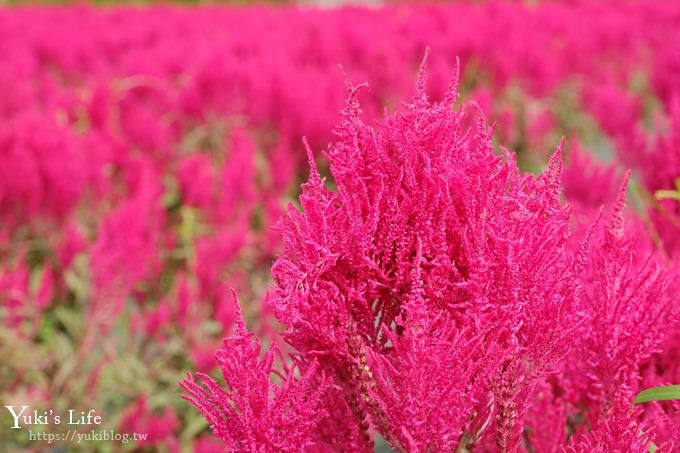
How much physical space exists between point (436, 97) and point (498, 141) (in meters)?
0.62

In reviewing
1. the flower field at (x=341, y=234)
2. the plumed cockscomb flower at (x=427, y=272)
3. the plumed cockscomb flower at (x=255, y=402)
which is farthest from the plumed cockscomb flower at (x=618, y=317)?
the plumed cockscomb flower at (x=255, y=402)

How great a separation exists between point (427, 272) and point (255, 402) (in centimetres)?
28

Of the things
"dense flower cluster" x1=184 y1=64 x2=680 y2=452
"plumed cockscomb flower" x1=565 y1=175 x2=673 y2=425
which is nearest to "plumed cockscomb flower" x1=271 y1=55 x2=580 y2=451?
"dense flower cluster" x1=184 y1=64 x2=680 y2=452

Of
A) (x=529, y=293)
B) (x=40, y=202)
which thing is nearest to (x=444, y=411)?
(x=529, y=293)

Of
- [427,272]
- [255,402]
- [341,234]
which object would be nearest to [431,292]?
[427,272]

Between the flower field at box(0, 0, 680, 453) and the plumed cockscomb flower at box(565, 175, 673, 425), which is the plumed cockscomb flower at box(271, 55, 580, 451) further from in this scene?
the plumed cockscomb flower at box(565, 175, 673, 425)

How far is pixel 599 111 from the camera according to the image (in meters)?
3.34

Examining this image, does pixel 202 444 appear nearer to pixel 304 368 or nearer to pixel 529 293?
pixel 304 368

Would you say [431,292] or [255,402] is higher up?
[431,292]

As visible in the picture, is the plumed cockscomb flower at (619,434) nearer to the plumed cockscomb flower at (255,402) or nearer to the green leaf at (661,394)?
the green leaf at (661,394)

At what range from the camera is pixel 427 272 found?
1029 mm

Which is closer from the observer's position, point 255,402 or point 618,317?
point 255,402

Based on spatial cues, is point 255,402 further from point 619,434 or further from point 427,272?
point 619,434

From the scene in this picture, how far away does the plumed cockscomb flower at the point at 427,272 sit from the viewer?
0.97 metres
